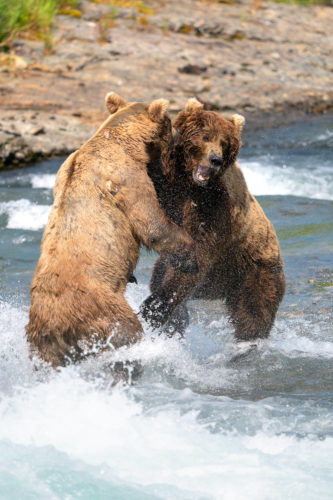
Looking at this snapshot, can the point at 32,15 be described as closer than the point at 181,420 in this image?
No

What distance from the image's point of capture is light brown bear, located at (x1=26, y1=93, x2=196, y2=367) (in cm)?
397

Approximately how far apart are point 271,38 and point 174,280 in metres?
13.4

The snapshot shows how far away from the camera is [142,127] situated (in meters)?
4.54

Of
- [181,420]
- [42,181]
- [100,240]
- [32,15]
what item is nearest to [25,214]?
[42,181]

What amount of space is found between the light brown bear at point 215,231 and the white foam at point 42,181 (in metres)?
5.63

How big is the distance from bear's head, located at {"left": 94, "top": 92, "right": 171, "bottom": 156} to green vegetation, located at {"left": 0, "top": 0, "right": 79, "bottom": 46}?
10.3 m

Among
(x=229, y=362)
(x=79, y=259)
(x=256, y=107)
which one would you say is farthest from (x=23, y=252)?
(x=256, y=107)

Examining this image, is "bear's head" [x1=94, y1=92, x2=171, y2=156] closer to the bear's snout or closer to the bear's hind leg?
the bear's snout

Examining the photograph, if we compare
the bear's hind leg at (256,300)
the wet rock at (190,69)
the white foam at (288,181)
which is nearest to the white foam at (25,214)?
the white foam at (288,181)

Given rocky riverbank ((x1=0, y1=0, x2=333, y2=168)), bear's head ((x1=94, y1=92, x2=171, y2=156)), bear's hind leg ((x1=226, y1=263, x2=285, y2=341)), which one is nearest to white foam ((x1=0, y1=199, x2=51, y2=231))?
rocky riverbank ((x1=0, y1=0, x2=333, y2=168))

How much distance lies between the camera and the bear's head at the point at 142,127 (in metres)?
4.49

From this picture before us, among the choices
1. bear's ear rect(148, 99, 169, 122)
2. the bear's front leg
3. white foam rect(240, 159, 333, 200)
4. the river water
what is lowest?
white foam rect(240, 159, 333, 200)

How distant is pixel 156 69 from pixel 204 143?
33.3ft

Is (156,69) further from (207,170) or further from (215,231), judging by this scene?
(207,170)
